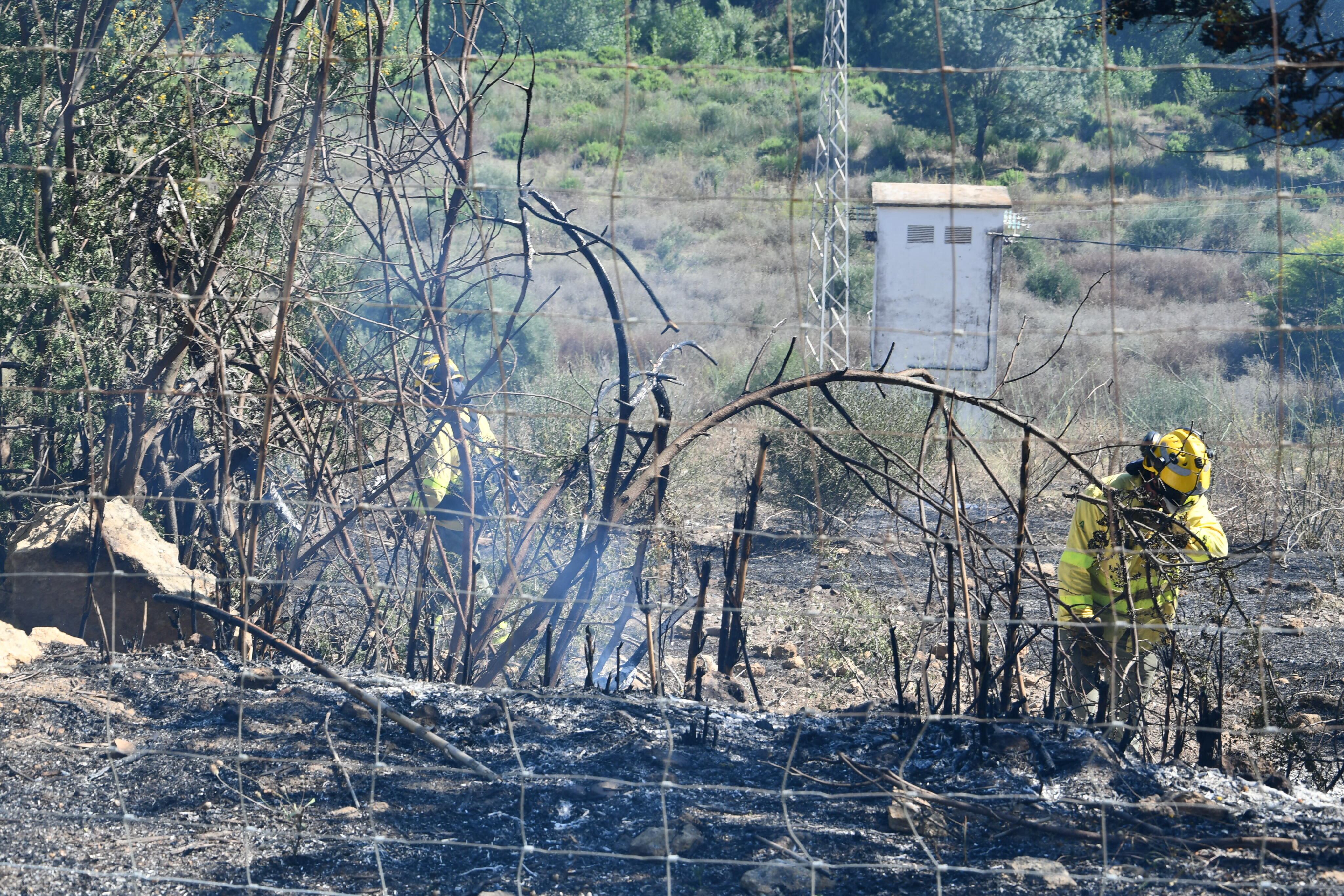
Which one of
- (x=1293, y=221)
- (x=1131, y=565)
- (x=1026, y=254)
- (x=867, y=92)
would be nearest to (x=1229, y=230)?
(x=1293, y=221)

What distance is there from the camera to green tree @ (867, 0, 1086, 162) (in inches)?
973

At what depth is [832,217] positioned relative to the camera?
14461mm

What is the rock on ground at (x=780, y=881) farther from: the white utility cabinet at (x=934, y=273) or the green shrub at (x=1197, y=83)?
the green shrub at (x=1197, y=83)

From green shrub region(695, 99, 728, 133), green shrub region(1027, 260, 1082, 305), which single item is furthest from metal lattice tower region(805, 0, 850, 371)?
green shrub region(1027, 260, 1082, 305)

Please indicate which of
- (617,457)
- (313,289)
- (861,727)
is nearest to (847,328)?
(617,457)

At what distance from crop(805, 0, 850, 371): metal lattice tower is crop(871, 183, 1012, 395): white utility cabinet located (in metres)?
0.52

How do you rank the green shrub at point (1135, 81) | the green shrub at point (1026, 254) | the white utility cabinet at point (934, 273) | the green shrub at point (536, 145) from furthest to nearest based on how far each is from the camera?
the green shrub at point (536, 145) < the green shrub at point (1135, 81) < the green shrub at point (1026, 254) < the white utility cabinet at point (934, 273)

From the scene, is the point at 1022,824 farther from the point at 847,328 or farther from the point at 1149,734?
the point at 847,328

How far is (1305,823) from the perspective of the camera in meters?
Result: 2.88

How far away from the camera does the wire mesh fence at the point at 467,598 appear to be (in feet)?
8.78

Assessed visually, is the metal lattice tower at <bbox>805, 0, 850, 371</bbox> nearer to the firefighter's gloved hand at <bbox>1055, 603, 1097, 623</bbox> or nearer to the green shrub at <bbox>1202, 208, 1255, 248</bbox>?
the firefighter's gloved hand at <bbox>1055, 603, 1097, 623</bbox>

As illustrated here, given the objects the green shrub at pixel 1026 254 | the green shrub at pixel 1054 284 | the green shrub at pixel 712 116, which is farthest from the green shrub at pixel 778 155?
the green shrub at pixel 1054 284

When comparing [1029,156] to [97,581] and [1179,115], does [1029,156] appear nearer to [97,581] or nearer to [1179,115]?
[1179,115]

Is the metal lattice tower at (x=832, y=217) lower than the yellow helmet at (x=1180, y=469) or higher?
higher
